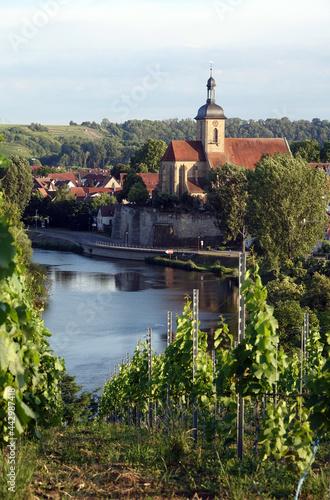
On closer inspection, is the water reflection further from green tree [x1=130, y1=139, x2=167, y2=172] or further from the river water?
green tree [x1=130, y1=139, x2=167, y2=172]

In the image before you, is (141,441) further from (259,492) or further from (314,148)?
(314,148)

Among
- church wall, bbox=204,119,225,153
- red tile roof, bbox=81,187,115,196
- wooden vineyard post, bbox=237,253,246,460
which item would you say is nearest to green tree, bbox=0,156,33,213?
red tile roof, bbox=81,187,115,196

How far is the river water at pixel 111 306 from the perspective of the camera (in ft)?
89.7

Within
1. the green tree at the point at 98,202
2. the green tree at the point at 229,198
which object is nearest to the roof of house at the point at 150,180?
the green tree at the point at 98,202

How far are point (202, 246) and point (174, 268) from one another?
886 cm

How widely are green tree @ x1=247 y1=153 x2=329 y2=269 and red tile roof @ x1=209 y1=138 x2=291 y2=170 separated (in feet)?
91.4

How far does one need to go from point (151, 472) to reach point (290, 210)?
1303 inches

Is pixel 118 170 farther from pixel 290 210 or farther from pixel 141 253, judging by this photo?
pixel 290 210

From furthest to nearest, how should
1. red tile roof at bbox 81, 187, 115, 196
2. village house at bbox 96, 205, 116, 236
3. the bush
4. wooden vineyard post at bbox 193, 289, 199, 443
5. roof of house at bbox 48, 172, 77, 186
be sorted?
roof of house at bbox 48, 172, 77, 186 < red tile roof at bbox 81, 187, 115, 196 < village house at bbox 96, 205, 116, 236 < the bush < wooden vineyard post at bbox 193, 289, 199, 443

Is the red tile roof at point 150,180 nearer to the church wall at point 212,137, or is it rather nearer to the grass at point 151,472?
the church wall at point 212,137

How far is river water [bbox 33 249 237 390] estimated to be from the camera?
27.3 m

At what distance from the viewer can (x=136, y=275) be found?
50.9m

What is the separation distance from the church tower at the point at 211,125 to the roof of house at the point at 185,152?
619 millimetres

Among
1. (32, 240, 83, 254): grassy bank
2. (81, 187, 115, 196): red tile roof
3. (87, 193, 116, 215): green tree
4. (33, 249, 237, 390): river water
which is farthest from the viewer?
(81, 187, 115, 196): red tile roof
